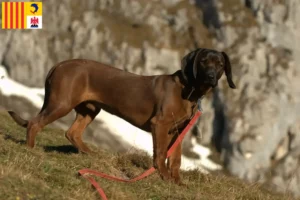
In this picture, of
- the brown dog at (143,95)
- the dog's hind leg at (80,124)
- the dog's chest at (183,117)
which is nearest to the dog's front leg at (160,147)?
the brown dog at (143,95)

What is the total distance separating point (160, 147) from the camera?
28.3 feet

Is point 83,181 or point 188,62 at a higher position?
point 188,62

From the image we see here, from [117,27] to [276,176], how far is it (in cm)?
3726

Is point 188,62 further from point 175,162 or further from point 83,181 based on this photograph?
point 83,181

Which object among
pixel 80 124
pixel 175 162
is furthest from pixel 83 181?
pixel 80 124

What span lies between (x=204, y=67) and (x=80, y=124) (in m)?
3.33

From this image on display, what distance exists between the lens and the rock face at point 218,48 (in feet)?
260

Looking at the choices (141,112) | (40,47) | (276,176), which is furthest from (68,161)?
(40,47)

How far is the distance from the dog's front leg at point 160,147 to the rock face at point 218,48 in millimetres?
69165

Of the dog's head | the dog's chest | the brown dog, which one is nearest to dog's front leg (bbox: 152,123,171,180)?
the brown dog

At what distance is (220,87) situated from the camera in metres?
81.1

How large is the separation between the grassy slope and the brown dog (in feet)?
2.29

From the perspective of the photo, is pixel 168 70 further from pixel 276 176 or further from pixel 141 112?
pixel 141 112

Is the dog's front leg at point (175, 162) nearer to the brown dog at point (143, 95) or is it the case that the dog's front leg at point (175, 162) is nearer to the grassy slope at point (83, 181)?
the brown dog at point (143, 95)
